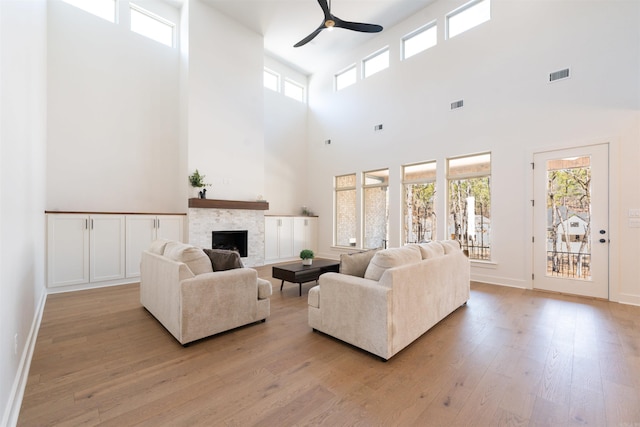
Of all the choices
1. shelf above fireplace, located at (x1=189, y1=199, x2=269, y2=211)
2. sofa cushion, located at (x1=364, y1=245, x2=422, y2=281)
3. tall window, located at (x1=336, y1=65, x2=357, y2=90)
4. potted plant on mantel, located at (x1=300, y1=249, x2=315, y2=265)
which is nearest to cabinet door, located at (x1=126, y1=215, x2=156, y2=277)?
shelf above fireplace, located at (x1=189, y1=199, x2=269, y2=211)

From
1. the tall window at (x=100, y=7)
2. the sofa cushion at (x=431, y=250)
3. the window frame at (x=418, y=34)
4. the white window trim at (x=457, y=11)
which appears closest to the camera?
the sofa cushion at (x=431, y=250)

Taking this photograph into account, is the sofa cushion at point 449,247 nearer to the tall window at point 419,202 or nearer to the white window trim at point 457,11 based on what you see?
the tall window at point 419,202

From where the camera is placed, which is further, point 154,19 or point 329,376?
point 154,19

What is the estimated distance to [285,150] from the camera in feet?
26.9

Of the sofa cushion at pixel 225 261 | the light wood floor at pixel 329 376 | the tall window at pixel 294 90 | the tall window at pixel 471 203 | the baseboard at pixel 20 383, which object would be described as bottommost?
the light wood floor at pixel 329 376

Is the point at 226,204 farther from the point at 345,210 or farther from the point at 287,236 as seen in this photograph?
the point at 345,210

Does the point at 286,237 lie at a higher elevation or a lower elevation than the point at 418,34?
lower

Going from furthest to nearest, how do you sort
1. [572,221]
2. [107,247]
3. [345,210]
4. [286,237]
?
[345,210], [286,237], [107,247], [572,221]

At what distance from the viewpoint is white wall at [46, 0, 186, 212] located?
4832 millimetres

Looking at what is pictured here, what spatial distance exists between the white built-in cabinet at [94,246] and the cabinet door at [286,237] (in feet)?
9.42

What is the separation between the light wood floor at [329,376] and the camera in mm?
1665

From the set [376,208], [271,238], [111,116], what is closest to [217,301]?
[271,238]

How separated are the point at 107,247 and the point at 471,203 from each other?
21.5 feet

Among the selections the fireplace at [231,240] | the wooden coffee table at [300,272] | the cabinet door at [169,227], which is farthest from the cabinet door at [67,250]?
the wooden coffee table at [300,272]
